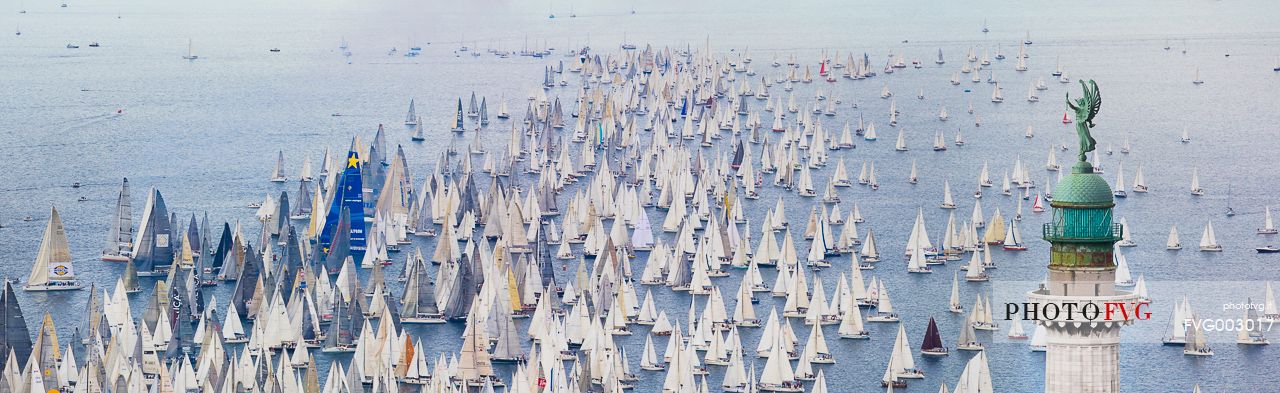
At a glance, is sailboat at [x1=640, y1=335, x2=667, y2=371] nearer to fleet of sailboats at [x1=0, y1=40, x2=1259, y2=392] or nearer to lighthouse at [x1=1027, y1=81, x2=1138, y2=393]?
fleet of sailboats at [x1=0, y1=40, x2=1259, y2=392]

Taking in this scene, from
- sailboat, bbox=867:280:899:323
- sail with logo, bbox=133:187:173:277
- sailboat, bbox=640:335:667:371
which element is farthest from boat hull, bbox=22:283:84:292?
sailboat, bbox=867:280:899:323

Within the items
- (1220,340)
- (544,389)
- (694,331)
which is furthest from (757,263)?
(544,389)

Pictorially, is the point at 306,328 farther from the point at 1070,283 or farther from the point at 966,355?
the point at 1070,283

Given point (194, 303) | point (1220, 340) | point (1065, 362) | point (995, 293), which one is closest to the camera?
point (1065, 362)

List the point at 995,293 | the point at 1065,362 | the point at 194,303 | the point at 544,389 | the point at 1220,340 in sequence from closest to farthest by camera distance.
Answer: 1. the point at 1065,362
2. the point at 544,389
3. the point at 1220,340
4. the point at 194,303
5. the point at 995,293

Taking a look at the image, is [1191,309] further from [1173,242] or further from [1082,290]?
Answer: [1082,290]
